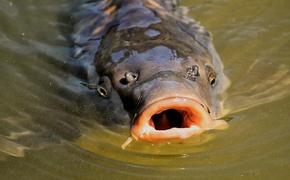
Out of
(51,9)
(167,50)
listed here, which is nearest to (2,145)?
(167,50)

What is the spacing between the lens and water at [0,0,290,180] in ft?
11.6

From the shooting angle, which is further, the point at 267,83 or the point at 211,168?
the point at 267,83

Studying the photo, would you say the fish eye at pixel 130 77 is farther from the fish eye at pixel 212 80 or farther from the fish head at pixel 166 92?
the fish eye at pixel 212 80

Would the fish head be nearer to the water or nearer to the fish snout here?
the fish snout

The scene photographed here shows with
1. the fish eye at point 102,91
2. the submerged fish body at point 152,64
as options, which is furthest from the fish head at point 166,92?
the fish eye at point 102,91

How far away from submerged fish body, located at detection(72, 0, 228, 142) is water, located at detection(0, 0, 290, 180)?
0.53 feet

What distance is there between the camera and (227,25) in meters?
5.49

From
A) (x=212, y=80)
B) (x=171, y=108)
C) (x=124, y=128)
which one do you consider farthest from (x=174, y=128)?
(x=212, y=80)

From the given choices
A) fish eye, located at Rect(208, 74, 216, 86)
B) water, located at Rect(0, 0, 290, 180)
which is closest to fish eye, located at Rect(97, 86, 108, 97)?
water, located at Rect(0, 0, 290, 180)

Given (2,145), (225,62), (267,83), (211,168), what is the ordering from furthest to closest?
(225,62) < (267,83) < (2,145) < (211,168)

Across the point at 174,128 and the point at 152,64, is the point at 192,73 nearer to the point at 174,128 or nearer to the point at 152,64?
the point at 152,64

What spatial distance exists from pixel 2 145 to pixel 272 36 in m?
2.62

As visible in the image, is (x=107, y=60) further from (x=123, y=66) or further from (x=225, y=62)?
(x=225, y=62)

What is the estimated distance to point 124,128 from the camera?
384cm
